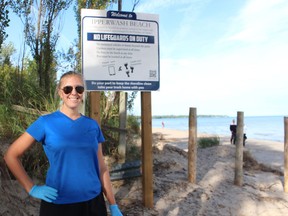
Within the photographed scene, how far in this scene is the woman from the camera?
2.10 meters

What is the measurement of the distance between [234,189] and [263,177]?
1895mm

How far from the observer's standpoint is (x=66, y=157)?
211 cm

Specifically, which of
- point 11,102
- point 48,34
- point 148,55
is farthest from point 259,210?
point 48,34

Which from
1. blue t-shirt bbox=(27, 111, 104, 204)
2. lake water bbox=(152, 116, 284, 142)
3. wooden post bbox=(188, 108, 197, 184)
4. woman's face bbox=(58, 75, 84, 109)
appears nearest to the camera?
blue t-shirt bbox=(27, 111, 104, 204)

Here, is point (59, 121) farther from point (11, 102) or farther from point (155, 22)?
point (11, 102)

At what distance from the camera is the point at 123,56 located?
15.4 feet

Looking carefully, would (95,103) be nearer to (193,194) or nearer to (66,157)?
(193,194)

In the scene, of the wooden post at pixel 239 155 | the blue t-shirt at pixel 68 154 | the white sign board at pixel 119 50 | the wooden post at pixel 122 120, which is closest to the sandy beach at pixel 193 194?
the wooden post at pixel 239 155

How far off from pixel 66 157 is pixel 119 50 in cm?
280

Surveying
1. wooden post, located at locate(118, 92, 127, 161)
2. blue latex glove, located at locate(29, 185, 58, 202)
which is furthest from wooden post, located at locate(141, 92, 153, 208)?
blue latex glove, located at locate(29, 185, 58, 202)

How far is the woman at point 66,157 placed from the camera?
6.89 ft

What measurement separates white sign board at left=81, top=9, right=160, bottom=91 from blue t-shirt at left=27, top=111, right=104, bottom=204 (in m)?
2.31

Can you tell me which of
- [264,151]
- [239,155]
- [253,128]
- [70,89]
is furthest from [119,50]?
[253,128]

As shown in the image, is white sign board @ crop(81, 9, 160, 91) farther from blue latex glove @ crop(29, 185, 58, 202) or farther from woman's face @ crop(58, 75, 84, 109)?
blue latex glove @ crop(29, 185, 58, 202)
